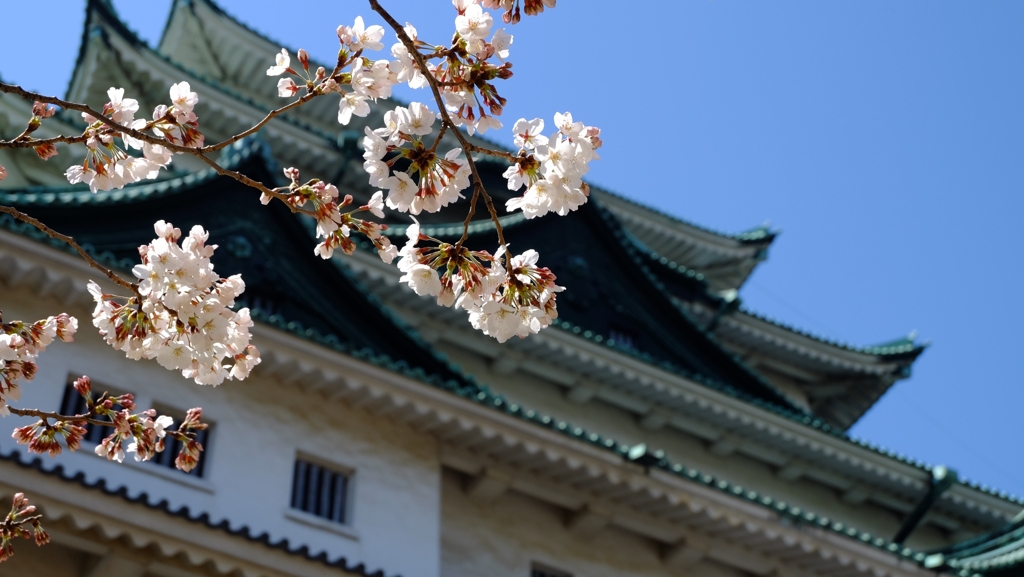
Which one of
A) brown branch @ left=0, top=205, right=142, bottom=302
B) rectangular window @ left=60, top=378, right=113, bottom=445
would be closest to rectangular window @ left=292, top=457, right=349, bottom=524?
rectangular window @ left=60, top=378, right=113, bottom=445

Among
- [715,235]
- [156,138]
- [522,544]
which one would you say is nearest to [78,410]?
[522,544]

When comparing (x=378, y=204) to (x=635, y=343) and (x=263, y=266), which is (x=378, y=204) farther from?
(x=635, y=343)

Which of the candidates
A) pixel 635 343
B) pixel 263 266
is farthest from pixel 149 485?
pixel 635 343

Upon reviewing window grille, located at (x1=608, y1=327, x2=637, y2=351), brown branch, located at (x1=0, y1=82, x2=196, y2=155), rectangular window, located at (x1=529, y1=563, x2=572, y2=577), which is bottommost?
brown branch, located at (x1=0, y1=82, x2=196, y2=155)

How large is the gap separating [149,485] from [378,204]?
20.5 ft

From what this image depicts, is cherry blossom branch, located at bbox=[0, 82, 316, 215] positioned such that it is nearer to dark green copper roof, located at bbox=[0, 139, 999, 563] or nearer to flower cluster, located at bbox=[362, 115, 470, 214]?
flower cluster, located at bbox=[362, 115, 470, 214]

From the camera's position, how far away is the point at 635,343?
18.9 meters

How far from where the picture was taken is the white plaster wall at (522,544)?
1243 centimetres

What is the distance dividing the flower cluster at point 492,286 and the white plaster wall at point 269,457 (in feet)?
19.9

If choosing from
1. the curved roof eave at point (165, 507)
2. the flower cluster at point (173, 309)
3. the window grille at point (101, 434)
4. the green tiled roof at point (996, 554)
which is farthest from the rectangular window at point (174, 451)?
the green tiled roof at point (996, 554)

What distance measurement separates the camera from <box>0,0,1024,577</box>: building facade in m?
10.3

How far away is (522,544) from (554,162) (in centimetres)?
861

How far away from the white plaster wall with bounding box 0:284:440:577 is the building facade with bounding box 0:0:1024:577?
0.02 metres

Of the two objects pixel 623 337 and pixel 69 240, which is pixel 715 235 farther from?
pixel 69 240
